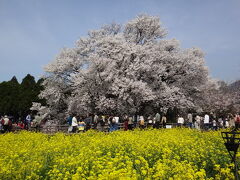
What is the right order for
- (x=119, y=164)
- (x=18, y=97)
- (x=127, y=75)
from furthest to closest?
(x=18, y=97)
(x=127, y=75)
(x=119, y=164)

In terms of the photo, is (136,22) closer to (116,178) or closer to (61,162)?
(61,162)

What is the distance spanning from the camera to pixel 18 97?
2231 inches

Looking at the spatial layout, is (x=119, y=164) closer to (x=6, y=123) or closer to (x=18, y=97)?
(x=6, y=123)

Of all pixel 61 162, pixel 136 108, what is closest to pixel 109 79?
pixel 136 108

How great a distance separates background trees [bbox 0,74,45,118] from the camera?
2188 inches

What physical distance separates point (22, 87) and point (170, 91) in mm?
41328

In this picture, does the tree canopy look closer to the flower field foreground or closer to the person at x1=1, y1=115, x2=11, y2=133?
the person at x1=1, y1=115, x2=11, y2=133

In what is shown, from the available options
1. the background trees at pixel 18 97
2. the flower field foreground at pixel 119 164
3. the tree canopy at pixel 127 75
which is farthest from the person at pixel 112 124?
the background trees at pixel 18 97

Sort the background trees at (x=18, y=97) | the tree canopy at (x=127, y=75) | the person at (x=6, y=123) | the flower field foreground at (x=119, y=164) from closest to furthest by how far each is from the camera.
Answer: the flower field foreground at (x=119, y=164), the person at (x=6, y=123), the tree canopy at (x=127, y=75), the background trees at (x=18, y=97)

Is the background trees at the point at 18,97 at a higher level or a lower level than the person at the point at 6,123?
higher

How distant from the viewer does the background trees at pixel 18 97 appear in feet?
182

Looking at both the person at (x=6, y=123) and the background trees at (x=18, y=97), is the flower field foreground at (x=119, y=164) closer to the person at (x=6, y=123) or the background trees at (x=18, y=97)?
the person at (x=6, y=123)

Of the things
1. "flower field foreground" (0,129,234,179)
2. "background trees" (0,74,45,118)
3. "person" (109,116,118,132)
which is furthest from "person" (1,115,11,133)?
"background trees" (0,74,45,118)

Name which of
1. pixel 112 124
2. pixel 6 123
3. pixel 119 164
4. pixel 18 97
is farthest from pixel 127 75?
pixel 18 97
